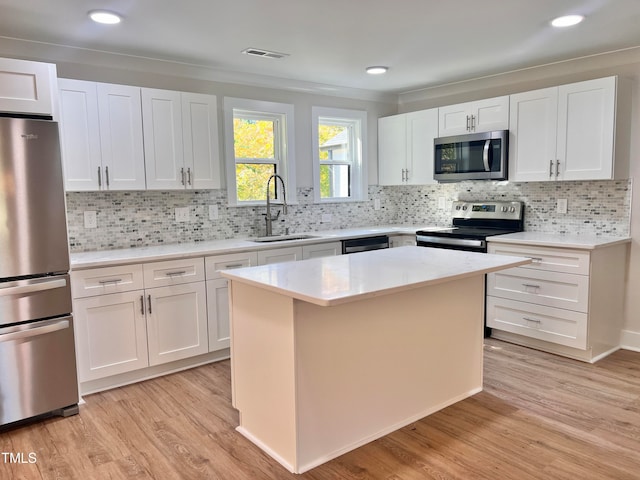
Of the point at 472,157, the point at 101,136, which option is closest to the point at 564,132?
the point at 472,157

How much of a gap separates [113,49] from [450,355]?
308 cm

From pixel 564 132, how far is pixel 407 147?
1589 mm

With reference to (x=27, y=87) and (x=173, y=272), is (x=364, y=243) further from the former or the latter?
(x=27, y=87)

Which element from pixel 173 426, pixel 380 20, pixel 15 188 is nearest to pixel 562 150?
pixel 380 20

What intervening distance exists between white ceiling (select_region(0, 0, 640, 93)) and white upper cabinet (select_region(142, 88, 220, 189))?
1.14 ft

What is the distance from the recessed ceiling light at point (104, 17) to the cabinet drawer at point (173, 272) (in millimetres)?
1508

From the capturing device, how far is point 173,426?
2639mm

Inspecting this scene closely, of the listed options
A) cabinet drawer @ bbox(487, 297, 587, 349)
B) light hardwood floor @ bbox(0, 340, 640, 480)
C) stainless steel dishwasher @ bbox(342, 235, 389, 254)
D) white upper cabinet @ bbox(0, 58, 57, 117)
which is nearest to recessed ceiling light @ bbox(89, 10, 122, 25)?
white upper cabinet @ bbox(0, 58, 57, 117)

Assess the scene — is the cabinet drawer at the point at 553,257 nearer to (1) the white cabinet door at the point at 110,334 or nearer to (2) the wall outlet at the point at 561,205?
(2) the wall outlet at the point at 561,205

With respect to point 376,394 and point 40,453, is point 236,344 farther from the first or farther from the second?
point 40,453

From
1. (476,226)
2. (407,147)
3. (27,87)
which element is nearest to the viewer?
(27,87)

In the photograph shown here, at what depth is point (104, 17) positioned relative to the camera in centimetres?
267

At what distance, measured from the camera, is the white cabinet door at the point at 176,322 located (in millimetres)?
3254

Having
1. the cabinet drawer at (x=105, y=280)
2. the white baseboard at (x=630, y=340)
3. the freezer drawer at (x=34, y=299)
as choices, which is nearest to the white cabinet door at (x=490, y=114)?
the white baseboard at (x=630, y=340)
